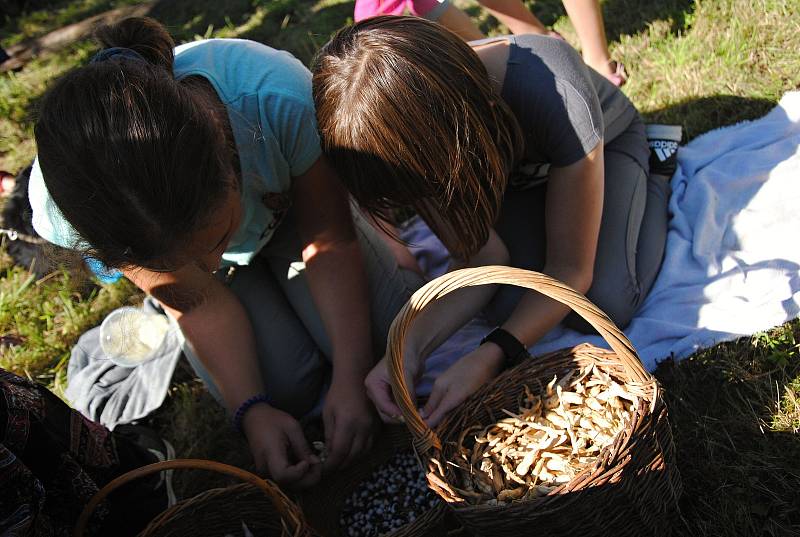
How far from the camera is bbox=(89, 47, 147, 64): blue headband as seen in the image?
1509 mm

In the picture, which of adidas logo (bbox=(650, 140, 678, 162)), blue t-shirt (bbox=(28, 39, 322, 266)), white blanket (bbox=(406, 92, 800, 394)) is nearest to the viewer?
blue t-shirt (bbox=(28, 39, 322, 266))

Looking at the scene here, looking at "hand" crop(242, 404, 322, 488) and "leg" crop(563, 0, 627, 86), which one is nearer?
"hand" crop(242, 404, 322, 488)

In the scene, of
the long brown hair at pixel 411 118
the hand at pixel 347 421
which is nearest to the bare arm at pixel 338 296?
the hand at pixel 347 421

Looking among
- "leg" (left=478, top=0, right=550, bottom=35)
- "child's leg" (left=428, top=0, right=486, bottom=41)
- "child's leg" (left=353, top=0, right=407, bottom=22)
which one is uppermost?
"child's leg" (left=353, top=0, right=407, bottom=22)

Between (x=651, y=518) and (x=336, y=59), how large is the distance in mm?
1160

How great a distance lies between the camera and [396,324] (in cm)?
142

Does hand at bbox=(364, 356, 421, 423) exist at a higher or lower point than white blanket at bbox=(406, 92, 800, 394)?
higher

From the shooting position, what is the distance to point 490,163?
1.60 meters

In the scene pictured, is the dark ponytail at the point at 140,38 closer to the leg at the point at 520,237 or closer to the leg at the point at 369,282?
the leg at the point at 369,282

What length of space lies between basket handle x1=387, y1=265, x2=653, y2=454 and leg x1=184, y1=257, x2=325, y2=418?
0.83 metres

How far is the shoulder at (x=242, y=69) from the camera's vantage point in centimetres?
175

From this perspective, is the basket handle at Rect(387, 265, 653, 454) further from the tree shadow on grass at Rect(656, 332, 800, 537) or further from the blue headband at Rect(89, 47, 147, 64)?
the blue headband at Rect(89, 47, 147, 64)

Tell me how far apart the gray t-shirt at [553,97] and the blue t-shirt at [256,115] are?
0.52 meters

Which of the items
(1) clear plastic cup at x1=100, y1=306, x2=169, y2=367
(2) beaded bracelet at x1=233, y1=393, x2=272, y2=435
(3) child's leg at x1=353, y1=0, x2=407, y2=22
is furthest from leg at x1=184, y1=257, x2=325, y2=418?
(3) child's leg at x1=353, y1=0, x2=407, y2=22
